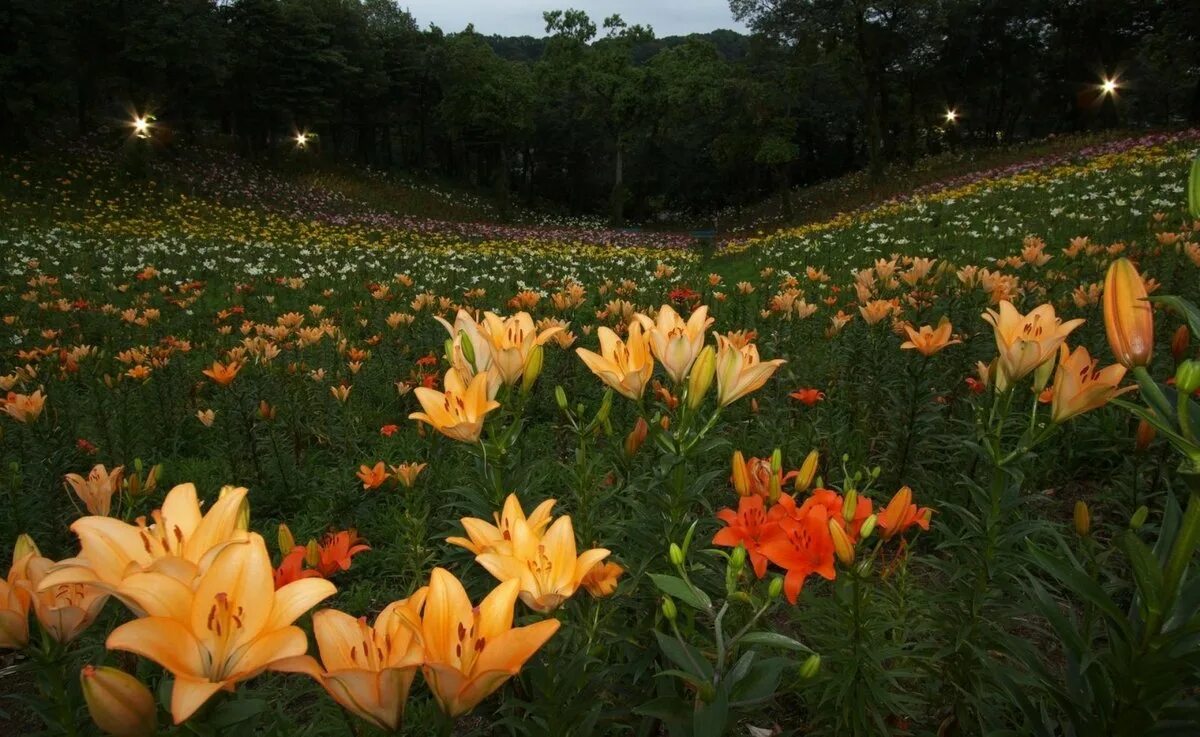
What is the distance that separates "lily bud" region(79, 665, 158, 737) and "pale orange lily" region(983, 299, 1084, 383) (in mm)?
1794

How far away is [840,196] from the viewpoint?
25062mm

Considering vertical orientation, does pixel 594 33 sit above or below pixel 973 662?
above

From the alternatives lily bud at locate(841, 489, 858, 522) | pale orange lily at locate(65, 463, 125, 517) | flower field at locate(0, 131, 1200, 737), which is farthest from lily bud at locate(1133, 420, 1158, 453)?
pale orange lily at locate(65, 463, 125, 517)

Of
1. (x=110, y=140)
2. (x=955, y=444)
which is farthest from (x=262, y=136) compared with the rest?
(x=955, y=444)

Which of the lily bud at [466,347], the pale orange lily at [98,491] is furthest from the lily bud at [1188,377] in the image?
the pale orange lily at [98,491]

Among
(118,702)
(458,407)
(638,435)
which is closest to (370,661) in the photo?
(118,702)

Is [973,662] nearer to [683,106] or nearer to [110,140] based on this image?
[110,140]

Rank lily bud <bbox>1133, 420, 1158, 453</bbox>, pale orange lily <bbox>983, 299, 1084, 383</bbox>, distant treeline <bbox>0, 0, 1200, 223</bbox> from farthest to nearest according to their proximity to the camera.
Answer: distant treeline <bbox>0, 0, 1200, 223</bbox> → lily bud <bbox>1133, 420, 1158, 453</bbox> → pale orange lily <bbox>983, 299, 1084, 383</bbox>

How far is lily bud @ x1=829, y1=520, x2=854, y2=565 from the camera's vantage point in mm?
1160

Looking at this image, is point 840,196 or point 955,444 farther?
point 840,196

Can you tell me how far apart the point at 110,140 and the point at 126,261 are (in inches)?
709

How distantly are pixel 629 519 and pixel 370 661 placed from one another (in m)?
1.18

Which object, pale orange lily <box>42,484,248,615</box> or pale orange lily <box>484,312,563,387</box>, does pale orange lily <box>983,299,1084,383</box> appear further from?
pale orange lily <box>42,484,248,615</box>

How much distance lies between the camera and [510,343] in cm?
163
